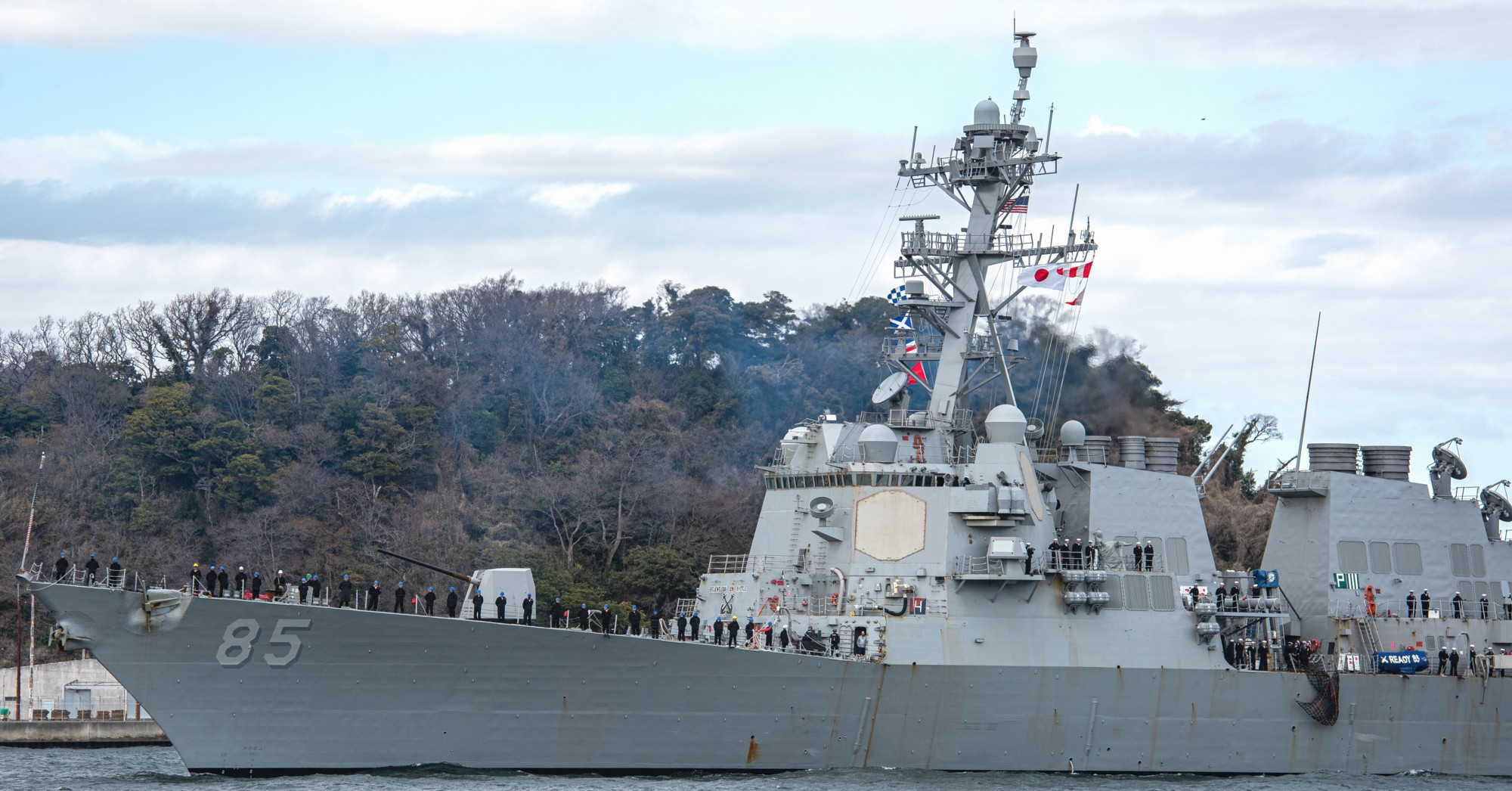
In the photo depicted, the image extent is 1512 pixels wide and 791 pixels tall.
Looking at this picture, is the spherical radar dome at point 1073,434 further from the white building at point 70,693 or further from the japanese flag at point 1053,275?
the white building at point 70,693

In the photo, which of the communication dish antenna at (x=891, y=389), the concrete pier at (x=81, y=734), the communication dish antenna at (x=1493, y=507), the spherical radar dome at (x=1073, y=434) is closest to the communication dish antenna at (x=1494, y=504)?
the communication dish antenna at (x=1493, y=507)

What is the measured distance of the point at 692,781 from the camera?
81.4 feet

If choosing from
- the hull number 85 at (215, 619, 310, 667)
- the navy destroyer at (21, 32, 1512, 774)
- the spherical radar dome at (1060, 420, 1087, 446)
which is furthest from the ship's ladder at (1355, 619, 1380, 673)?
the hull number 85 at (215, 619, 310, 667)

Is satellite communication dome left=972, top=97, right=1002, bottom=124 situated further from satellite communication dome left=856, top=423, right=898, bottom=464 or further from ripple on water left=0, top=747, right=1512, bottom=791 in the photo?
ripple on water left=0, top=747, right=1512, bottom=791

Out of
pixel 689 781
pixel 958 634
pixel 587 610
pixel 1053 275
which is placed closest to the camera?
pixel 689 781

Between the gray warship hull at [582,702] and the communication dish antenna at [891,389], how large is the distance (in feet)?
16.7

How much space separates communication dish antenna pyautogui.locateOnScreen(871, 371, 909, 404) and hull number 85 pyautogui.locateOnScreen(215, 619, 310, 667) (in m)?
10.4

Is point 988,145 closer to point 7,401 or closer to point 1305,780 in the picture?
point 1305,780

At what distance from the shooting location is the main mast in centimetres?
2991

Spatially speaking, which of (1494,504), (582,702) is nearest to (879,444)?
(582,702)

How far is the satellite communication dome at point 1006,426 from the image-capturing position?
2825cm

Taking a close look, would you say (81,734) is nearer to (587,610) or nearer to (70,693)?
(70,693)

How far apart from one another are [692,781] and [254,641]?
259 inches

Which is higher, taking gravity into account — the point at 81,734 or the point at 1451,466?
the point at 1451,466
